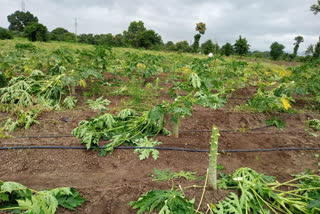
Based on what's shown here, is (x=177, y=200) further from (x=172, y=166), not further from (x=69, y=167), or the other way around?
(x=69, y=167)

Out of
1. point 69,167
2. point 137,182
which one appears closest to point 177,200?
point 137,182

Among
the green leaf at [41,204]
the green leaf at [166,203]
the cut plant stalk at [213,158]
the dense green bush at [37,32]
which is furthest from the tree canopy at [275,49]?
the green leaf at [41,204]

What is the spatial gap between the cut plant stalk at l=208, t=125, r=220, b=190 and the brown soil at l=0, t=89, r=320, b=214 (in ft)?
0.39

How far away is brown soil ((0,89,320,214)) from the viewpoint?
2.32 m

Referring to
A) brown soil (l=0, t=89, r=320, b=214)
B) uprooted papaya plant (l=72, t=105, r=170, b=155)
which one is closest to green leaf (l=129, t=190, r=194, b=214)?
brown soil (l=0, t=89, r=320, b=214)

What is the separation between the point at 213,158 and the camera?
204 cm

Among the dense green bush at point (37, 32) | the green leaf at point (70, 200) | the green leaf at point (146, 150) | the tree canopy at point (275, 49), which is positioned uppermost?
the tree canopy at point (275, 49)

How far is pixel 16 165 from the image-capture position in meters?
2.81

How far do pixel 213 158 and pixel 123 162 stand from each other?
1.51 metres

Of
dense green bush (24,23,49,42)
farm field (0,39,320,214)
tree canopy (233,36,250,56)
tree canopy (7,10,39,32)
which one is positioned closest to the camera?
farm field (0,39,320,214)

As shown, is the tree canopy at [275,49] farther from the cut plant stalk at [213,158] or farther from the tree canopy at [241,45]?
the cut plant stalk at [213,158]

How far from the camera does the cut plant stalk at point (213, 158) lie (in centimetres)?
199

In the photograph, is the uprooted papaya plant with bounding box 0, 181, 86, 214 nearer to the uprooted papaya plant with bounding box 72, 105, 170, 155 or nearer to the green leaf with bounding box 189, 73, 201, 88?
the uprooted papaya plant with bounding box 72, 105, 170, 155

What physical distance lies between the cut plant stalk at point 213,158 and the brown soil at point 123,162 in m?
0.12
